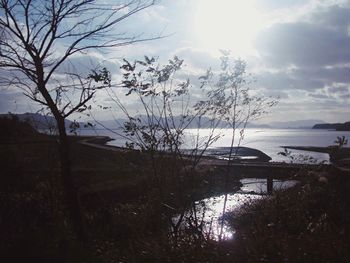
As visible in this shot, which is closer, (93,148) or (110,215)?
(110,215)

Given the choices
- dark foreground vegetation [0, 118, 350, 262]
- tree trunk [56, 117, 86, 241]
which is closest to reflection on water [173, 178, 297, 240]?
dark foreground vegetation [0, 118, 350, 262]

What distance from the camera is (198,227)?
8.59 m

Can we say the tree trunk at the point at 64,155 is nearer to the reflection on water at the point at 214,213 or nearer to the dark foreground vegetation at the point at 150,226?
the dark foreground vegetation at the point at 150,226

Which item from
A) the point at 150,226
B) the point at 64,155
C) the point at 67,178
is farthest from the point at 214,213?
the point at 64,155

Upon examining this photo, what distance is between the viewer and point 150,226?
40.9ft

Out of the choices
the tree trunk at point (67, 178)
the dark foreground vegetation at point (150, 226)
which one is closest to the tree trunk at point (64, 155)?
the tree trunk at point (67, 178)

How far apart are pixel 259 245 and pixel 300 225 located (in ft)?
15.0

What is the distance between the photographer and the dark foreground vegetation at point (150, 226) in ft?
21.4

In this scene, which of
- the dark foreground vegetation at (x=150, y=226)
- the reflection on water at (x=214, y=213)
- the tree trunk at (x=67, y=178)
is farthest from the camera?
the reflection on water at (x=214, y=213)

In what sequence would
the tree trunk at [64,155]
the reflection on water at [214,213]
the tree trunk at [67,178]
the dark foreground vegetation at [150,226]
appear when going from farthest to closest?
the reflection on water at [214,213] → the tree trunk at [67,178] → the tree trunk at [64,155] → the dark foreground vegetation at [150,226]

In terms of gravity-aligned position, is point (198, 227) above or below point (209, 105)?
below

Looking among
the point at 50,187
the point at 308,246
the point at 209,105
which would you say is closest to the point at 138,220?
the point at 50,187

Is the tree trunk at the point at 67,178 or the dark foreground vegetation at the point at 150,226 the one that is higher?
the tree trunk at the point at 67,178

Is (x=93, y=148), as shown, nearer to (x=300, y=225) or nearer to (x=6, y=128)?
(x=6, y=128)
